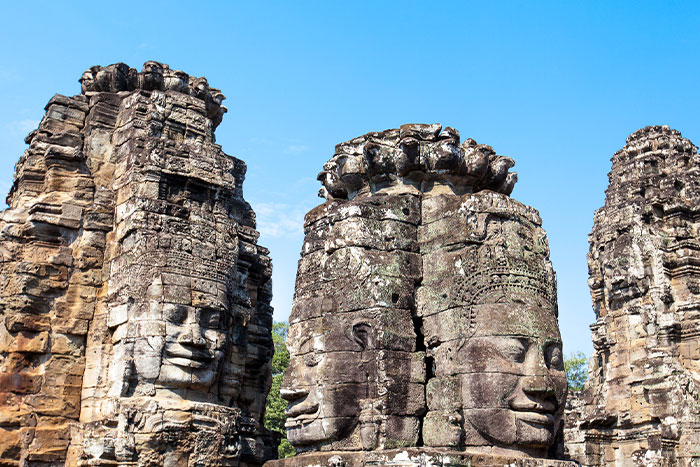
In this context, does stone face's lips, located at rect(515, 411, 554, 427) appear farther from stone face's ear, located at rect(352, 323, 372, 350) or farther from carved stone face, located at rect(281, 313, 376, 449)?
stone face's ear, located at rect(352, 323, 372, 350)

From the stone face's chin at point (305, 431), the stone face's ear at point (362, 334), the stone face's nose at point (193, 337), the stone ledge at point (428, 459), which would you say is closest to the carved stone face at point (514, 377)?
the stone ledge at point (428, 459)

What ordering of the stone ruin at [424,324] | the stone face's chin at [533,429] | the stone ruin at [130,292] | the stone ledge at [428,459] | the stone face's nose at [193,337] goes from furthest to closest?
the stone face's nose at [193,337], the stone ruin at [130,292], the stone ruin at [424,324], the stone face's chin at [533,429], the stone ledge at [428,459]

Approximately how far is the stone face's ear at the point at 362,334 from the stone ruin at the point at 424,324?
0.04 feet

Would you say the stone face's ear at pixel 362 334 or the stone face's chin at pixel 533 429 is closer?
the stone face's chin at pixel 533 429

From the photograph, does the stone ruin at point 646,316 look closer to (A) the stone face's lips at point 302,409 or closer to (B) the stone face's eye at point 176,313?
(B) the stone face's eye at point 176,313

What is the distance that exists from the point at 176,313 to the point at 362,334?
354cm

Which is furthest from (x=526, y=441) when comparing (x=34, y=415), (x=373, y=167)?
(x=34, y=415)

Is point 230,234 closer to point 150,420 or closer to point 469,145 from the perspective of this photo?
point 150,420

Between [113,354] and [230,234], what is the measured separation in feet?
7.03

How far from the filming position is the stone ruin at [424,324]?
6301mm

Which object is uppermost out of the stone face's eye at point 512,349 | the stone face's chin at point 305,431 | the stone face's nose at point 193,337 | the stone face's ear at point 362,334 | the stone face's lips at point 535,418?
the stone face's nose at point 193,337

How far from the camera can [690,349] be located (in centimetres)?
1518

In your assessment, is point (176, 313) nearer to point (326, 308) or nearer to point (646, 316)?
point (326, 308)

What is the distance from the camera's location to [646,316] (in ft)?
51.3
